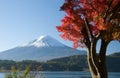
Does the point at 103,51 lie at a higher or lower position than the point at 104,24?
lower

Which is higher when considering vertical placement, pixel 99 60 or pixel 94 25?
pixel 94 25

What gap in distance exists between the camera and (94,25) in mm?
14188

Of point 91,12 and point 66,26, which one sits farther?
point 66,26

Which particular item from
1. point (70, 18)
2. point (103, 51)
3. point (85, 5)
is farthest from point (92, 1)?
point (103, 51)

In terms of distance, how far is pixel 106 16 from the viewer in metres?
13.3

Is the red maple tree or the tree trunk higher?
the red maple tree

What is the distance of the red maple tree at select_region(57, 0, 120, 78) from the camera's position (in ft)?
43.2

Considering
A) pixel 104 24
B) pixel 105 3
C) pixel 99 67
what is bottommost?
pixel 99 67

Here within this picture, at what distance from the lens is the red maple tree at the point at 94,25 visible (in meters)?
13.2

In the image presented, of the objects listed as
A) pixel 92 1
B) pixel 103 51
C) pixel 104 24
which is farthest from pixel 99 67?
pixel 92 1

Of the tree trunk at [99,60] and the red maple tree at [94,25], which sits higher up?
the red maple tree at [94,25]

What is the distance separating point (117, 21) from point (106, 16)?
55 centimetres

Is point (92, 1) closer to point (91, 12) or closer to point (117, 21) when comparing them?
point (91, 12)

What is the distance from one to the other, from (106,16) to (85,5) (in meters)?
1.01
